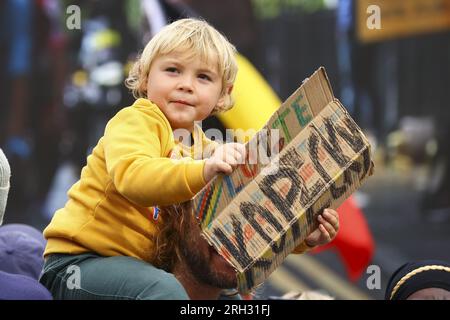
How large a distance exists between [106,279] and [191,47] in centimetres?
59

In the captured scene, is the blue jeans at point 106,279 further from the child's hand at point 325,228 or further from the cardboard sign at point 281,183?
the child's hand at point 325,228

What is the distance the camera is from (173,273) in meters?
2.36

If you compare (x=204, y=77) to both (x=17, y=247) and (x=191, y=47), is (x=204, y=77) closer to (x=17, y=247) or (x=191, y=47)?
(x=191, y=47)

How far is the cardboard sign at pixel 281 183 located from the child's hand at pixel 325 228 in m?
0.12

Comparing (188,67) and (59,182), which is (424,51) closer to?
(59,182)

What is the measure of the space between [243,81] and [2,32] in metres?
3.48

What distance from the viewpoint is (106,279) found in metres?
2.18

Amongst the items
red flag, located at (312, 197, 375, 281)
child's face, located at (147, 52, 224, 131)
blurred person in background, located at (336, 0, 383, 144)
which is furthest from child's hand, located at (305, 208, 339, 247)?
blurred person in background, located at (336, 0, 383, 144)

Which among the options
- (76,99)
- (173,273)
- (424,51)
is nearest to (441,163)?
(424,51)

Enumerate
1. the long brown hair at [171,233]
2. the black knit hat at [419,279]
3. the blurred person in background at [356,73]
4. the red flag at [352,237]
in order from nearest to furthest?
1. the long brown hair at [171,233]
2. the black knit hat at [419,279]
3. the red flag at [352,237]
4. the blurred person in background at [356,73]

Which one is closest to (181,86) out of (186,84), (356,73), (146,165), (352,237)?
(186,84)

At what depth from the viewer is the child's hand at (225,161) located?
A: 6.64 feet

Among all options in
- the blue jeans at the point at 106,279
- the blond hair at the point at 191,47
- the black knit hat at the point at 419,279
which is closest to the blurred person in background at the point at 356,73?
the black knit hat at the point at 419,279
